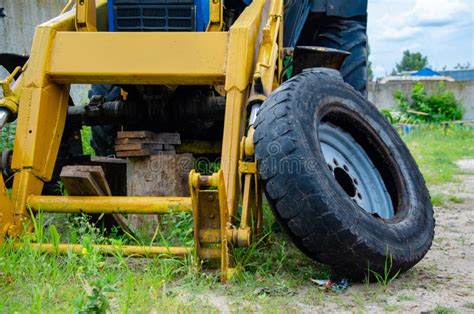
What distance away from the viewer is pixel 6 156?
3.88 metres

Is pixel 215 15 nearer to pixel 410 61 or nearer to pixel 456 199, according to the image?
pixel 456 199

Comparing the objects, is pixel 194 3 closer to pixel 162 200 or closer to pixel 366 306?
pixel 162 200

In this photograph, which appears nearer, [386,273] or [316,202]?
[316,202]

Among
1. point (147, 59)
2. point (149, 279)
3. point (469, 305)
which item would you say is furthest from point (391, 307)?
point (147, 59)

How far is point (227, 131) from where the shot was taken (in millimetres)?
3441

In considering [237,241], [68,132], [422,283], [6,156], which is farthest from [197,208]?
[68,132]

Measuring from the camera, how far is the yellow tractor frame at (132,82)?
3.31m

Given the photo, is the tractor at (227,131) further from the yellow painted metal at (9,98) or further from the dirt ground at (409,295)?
the dirt ground at (409,295)

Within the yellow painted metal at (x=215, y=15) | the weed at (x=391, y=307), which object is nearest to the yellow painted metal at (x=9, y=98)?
the yellow painted metal at (x=215, y=15)

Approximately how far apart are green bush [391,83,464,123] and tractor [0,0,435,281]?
1760 cm

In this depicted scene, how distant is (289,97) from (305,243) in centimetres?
75

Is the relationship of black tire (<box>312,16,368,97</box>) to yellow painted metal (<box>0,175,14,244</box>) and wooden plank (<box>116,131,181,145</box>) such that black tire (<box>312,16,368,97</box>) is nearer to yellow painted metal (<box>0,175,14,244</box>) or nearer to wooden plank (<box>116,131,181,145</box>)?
wooden plank (<box>116,131,181,145</box>)

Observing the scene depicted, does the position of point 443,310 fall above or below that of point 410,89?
below

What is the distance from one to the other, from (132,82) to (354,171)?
4.59ft
